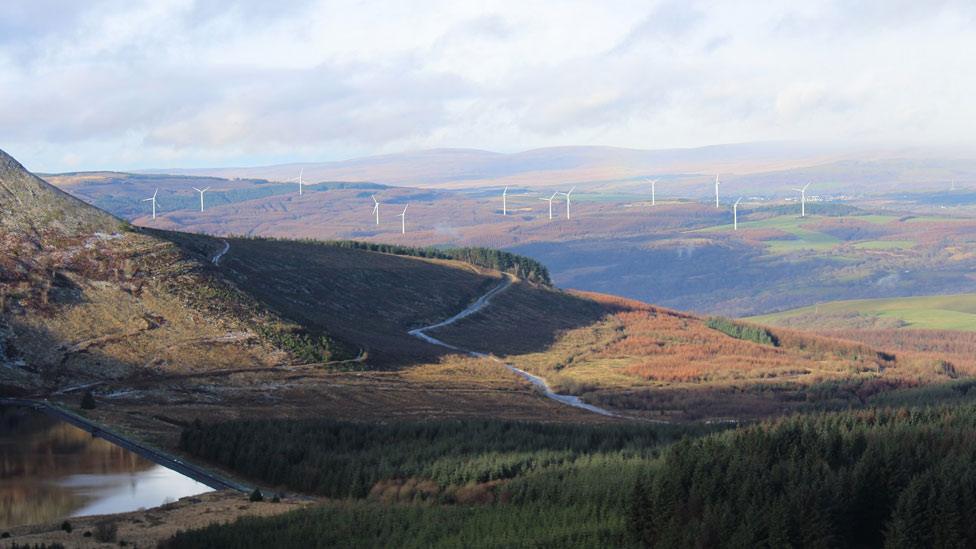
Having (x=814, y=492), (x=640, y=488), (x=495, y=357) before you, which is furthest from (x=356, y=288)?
(x=814, y=492)

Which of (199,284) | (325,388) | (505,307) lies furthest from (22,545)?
(505,307)

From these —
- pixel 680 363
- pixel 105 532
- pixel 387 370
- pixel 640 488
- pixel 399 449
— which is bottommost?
pixel 680 363

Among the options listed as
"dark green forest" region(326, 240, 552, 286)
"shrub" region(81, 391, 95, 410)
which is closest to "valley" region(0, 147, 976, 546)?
"shrub" region(81, 391, 95, 410)

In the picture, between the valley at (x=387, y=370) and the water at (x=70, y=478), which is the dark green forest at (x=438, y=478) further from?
the water at (x=70, y=478)

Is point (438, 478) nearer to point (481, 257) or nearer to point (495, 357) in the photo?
point (495, 357)

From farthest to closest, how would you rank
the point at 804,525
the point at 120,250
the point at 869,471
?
the point at 120,250
the point at 869,471
the point at 804,525

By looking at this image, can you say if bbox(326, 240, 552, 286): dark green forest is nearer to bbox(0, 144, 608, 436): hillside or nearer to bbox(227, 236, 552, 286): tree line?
bbox(227, 236, 552, 286): tree line

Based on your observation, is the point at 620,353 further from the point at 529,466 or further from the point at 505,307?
the point at 529,466
